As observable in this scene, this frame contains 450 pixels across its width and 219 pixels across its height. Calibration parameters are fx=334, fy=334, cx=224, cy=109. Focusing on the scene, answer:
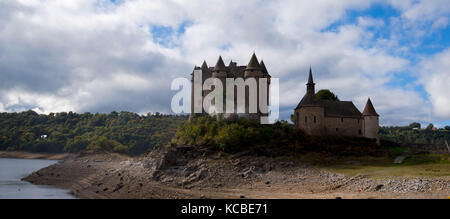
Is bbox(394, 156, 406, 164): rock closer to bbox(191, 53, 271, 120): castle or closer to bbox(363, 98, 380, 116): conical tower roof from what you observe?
bbox(363, 98, 380, 116): conical tower roof

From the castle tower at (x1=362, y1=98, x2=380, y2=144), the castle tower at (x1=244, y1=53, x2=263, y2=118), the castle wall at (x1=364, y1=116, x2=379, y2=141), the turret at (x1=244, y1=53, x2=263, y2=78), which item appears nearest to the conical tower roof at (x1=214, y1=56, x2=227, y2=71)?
the castle tower at (x1=244, y1=53, x2=263, y2=118)

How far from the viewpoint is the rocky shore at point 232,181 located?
77.6 ft

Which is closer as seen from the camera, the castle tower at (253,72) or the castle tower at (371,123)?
the castle tower at (371,123)

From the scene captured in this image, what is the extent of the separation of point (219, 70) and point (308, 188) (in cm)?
2745

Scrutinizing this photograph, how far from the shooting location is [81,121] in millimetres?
123312

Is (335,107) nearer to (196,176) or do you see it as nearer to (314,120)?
(314,120)

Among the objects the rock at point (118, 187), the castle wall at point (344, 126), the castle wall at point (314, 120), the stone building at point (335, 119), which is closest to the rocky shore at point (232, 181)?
the rock at point (118, 187)

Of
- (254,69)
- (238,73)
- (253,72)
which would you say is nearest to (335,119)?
(253,72)

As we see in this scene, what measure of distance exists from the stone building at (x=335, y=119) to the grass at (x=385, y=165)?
26.9 ft

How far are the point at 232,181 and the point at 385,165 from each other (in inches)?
581

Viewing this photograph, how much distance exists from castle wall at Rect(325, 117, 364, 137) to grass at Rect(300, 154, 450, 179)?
8.72 meters

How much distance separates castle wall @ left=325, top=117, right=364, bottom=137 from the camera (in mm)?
44312

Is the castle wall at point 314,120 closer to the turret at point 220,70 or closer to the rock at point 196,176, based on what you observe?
the turret at point 220,70

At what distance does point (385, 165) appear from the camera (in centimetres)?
3203
